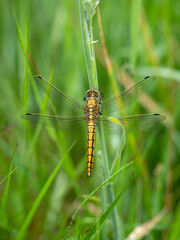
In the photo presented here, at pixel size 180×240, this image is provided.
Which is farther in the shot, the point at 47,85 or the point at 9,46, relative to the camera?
the point at 9,46

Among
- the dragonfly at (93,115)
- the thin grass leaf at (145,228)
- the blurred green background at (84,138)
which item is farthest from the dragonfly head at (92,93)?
the thin grass leaf at (145,228)

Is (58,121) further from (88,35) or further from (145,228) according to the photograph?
(145,228)

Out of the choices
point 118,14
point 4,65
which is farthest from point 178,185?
point 4,65

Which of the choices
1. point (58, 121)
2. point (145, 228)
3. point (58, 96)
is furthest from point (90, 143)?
point (145, 228)

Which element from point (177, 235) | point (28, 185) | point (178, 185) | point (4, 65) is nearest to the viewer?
point (177, 235)

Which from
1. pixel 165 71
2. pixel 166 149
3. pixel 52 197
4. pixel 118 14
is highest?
pixel 118 14

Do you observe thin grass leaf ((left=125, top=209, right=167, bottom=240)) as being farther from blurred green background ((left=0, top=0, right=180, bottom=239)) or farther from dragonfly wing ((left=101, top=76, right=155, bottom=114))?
dragonfly wing ((left=101, top=76, right=155, bottom=114))

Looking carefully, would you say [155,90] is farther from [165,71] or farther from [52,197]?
[52,197]

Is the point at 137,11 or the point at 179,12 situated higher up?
the point at 179,12
